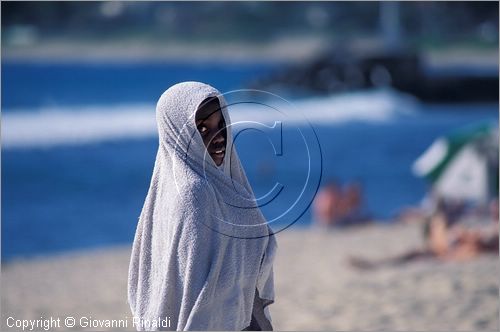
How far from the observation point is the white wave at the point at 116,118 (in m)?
24.7

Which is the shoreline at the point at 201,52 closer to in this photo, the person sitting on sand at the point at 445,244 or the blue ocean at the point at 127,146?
the blue ocean at the point at 127,146

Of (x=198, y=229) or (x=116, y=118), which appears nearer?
(x=198, y=229)

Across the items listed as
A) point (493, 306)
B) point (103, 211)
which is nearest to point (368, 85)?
point (103, 211)

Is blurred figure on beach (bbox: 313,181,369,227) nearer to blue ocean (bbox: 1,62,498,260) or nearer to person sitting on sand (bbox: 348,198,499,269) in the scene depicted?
blue ocean (bbox: 1,62,498,260)

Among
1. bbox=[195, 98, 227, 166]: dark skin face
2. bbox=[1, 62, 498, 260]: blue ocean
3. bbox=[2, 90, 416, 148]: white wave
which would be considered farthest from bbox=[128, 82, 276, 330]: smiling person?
bbox=[2, 90, 416, 148]: white wave

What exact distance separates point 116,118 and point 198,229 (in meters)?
26.4

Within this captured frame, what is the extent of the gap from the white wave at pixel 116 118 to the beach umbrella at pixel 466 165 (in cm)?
1639

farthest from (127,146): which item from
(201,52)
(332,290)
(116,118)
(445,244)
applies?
(332,290)

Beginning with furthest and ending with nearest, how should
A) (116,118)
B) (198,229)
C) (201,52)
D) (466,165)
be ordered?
(201,52) < (116,118) < (466,165) < (198,229)

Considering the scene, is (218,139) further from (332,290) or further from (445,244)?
(445,244)

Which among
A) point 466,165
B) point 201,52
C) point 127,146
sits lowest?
point 127,146

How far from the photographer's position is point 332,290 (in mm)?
6090

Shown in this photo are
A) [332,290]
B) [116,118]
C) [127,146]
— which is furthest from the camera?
[116,118]

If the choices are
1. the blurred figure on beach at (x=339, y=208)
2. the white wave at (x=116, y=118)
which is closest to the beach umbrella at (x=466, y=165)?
the blurred figure on beach at (x=339, y=208)
